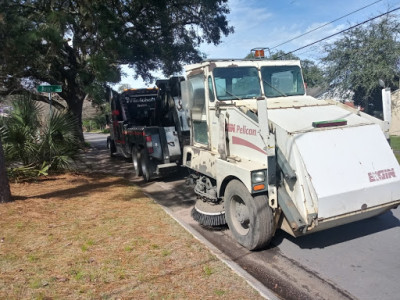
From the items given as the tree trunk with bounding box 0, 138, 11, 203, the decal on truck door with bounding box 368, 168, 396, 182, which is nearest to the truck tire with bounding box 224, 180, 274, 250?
the decal on truck door with bounding box 368, 168, 396, 182

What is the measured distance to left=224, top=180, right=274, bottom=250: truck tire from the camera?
4.27 m

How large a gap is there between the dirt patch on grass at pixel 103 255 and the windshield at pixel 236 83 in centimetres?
231

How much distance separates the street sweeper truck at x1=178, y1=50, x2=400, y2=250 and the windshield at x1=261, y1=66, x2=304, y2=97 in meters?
0.04

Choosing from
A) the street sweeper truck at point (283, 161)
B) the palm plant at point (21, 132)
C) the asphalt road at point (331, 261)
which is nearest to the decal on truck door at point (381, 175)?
the street sweeper truck at point (283, 161)

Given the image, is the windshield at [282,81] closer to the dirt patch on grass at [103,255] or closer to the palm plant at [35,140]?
the dirt patch on grass at [103,255]

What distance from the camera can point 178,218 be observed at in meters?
6.02

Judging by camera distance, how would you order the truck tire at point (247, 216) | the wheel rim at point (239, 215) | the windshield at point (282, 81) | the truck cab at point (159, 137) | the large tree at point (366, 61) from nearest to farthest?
the truck tire at point (247, 216) → the wheel rim at point (239, 215) → the windshield at point (282, 81) → the truck cab at point (159, 137) → the large tree at point (366, 61)

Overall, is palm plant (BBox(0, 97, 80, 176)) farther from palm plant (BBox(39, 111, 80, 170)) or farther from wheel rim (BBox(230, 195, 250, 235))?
wheel rim (BBox(230, 195, 250, 235))

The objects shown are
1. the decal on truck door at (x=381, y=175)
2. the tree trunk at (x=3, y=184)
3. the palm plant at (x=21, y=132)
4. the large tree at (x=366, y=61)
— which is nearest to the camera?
the decal on truck door at (x=381, y=175)

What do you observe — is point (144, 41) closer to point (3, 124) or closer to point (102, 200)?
point (3, 124)

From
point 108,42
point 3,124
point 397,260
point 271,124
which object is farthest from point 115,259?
point 108,42

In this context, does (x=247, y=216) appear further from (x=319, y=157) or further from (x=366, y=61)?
(x=366, y=61)

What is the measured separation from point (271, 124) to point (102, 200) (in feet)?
14.3

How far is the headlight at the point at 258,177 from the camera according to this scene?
13.8 ft
